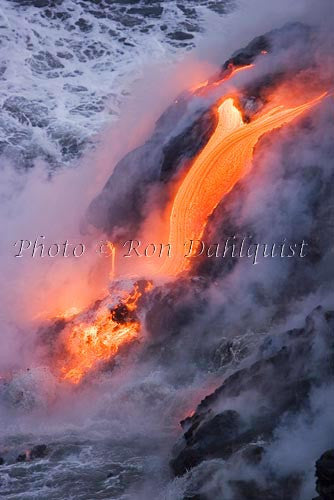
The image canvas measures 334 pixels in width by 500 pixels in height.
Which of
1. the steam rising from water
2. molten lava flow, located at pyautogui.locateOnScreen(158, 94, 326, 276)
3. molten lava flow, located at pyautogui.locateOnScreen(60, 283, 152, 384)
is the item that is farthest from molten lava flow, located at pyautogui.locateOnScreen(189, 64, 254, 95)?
molten lava flow, located at pyautogui.locateOnScreen(60, 283, 152, 384)

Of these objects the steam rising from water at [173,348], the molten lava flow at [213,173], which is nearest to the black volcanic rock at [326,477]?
the steam rising from water at [173,348]

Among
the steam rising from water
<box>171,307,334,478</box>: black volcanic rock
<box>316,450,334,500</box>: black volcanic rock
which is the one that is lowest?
<box>316,450,334,500</box>: black volcanic rock

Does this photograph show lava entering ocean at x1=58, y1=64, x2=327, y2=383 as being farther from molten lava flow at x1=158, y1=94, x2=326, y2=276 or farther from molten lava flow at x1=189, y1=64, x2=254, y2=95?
molten lava flow at x1=189, y1=64, x2=254, y2=95

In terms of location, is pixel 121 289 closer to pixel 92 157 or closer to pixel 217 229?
pixel 217 229

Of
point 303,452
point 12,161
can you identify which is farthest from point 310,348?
point 12,161

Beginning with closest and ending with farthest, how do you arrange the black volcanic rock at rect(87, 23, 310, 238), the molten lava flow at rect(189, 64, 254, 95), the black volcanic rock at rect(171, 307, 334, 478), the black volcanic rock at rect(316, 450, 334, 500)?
the black volcanic rock at rect(316, 450, 334, 500), the black volcanic rock at rect(171, 307, 334, 478), the black volcanic rock at rect(87, 23, 310, 238), the molten lava flow at rect(189, 64, 254, 95)

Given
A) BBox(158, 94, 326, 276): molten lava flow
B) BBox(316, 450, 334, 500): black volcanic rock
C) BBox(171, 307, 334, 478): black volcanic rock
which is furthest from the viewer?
BBox(158, 94, 326, 276): molten lava flow

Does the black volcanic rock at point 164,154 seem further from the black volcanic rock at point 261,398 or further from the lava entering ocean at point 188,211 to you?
Answer: the black volcanic rock at point 261,398
